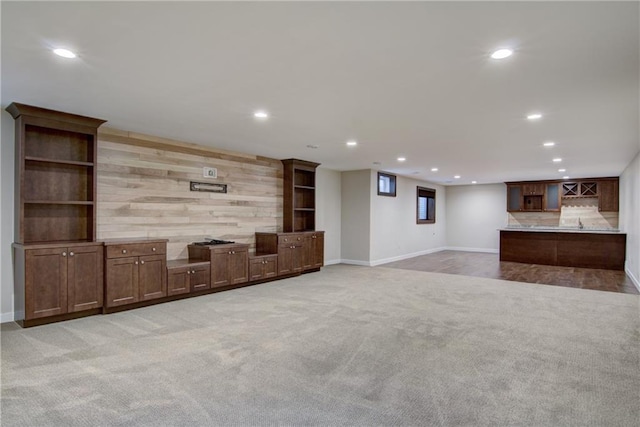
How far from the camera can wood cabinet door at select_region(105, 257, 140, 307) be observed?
4.44 metres

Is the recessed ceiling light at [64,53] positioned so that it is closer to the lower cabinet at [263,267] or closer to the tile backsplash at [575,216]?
the lower cabinet at [263,267]

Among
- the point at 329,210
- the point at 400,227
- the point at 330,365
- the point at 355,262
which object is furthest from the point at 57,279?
the point at 400,227

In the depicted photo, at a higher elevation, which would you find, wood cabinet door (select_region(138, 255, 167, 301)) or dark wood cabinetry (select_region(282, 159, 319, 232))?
dark wood cabinetry (select_region(282, 159, 319, 232))

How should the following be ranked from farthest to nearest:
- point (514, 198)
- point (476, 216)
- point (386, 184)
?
1. point (476, 216)
2. point (514, 198)
3. point (386, 184)

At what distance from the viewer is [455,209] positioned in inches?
515

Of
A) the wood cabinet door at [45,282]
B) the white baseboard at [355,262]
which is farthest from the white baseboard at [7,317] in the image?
the white baseboard at [355,262]

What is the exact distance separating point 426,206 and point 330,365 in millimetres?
9912

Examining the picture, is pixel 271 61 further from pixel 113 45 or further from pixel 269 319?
pixel 269 319

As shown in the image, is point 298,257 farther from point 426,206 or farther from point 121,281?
point 426,206

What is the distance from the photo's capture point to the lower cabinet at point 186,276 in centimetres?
507

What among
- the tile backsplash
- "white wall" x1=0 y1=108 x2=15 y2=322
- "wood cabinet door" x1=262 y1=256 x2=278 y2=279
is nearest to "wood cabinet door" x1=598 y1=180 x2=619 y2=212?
the tile backsplash

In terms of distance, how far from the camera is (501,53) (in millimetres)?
2553

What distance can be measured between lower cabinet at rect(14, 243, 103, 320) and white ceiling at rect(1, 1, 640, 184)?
1.60 meters

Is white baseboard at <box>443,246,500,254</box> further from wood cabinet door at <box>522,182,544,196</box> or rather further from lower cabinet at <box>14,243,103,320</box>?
lower cabinet at <box>14,243,103,320</box>
